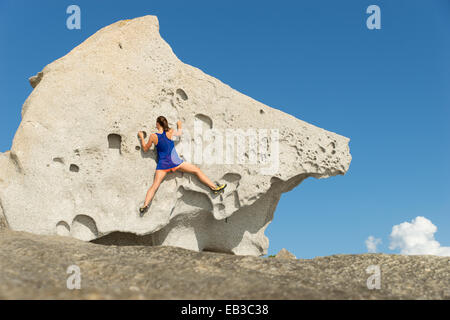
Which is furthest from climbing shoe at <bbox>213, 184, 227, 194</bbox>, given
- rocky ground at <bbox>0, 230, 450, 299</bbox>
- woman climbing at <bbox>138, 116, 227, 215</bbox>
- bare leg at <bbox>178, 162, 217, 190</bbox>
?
rocky ground at <bbox>0, 230, 450, 299</bbox>

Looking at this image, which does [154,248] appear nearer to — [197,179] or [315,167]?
[197,179]

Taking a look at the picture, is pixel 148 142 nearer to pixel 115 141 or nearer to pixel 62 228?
pixel 115 141

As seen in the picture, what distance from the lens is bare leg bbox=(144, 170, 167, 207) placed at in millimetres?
8227

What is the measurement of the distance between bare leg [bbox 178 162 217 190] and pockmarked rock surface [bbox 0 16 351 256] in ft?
0.54

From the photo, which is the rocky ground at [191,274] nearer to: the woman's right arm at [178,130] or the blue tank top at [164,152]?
the blue tank top at [164,152]

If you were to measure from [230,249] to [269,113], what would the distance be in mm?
3568

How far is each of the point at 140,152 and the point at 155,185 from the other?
2.54ft

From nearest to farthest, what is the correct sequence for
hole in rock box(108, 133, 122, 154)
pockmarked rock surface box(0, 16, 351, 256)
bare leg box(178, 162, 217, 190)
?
1. pockmarked rock surface box(0, 16, 351, 256)
2. hole in rock box(108, 133, 122, 154)
3. bare leg box(178, 162, 217, 190)

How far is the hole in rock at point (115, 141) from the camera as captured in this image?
837 cm

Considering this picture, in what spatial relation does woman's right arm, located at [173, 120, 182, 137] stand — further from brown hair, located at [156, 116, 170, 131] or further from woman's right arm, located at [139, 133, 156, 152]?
woman's right arm, located at [139, 133, 156, 152]

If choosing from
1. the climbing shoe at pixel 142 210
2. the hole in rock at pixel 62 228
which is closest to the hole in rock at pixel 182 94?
the climbing shoe at pixel 142 210

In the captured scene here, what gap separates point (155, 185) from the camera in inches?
327

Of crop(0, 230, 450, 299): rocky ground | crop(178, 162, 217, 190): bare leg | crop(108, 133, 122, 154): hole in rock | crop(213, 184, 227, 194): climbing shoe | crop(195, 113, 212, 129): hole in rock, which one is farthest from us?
crop(195, 113, 212, 129): hole in rock
